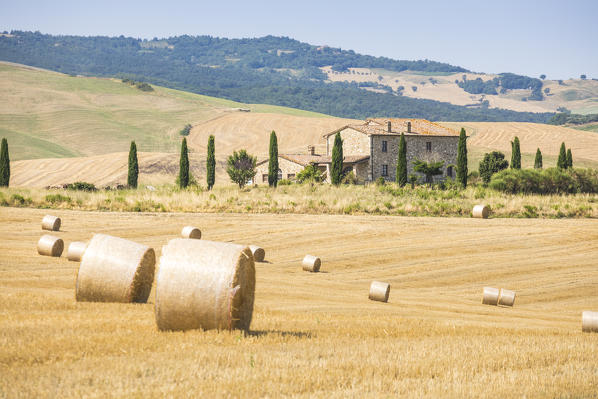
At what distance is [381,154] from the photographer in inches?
2844

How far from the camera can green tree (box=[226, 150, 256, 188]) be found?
2395 inches

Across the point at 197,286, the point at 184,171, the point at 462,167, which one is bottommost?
the point at 184,171

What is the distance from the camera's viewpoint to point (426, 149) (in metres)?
72.3

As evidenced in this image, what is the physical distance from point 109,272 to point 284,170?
61.4 m

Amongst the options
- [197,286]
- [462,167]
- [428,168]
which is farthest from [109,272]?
[428,168]

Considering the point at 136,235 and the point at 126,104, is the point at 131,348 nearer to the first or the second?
the point at 136,235

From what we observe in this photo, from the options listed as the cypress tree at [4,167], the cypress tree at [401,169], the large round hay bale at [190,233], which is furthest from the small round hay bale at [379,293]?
the cypress tree at [4,167]

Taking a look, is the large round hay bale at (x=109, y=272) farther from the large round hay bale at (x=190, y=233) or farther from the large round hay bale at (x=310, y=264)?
the large round hay bale at (x=190, y=233)

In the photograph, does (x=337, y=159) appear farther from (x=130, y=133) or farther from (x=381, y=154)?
(x=130, y=133)

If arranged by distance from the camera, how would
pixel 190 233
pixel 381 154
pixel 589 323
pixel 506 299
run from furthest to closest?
1. pixel 381 154
2. pixel 190 233
3. pixel 506 299
4. pixel 589 323

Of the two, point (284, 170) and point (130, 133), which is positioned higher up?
point (130, 133)

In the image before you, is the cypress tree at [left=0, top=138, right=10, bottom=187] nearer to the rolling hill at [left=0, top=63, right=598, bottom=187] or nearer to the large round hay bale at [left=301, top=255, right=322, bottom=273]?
the rolling hill at [left=0, top=63, right=598, bottom=187]

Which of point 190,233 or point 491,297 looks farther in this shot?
point 190,233

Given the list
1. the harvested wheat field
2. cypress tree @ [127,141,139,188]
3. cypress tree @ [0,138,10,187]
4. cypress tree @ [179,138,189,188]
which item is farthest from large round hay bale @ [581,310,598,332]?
cypress tree @ [0,138,10,187]
